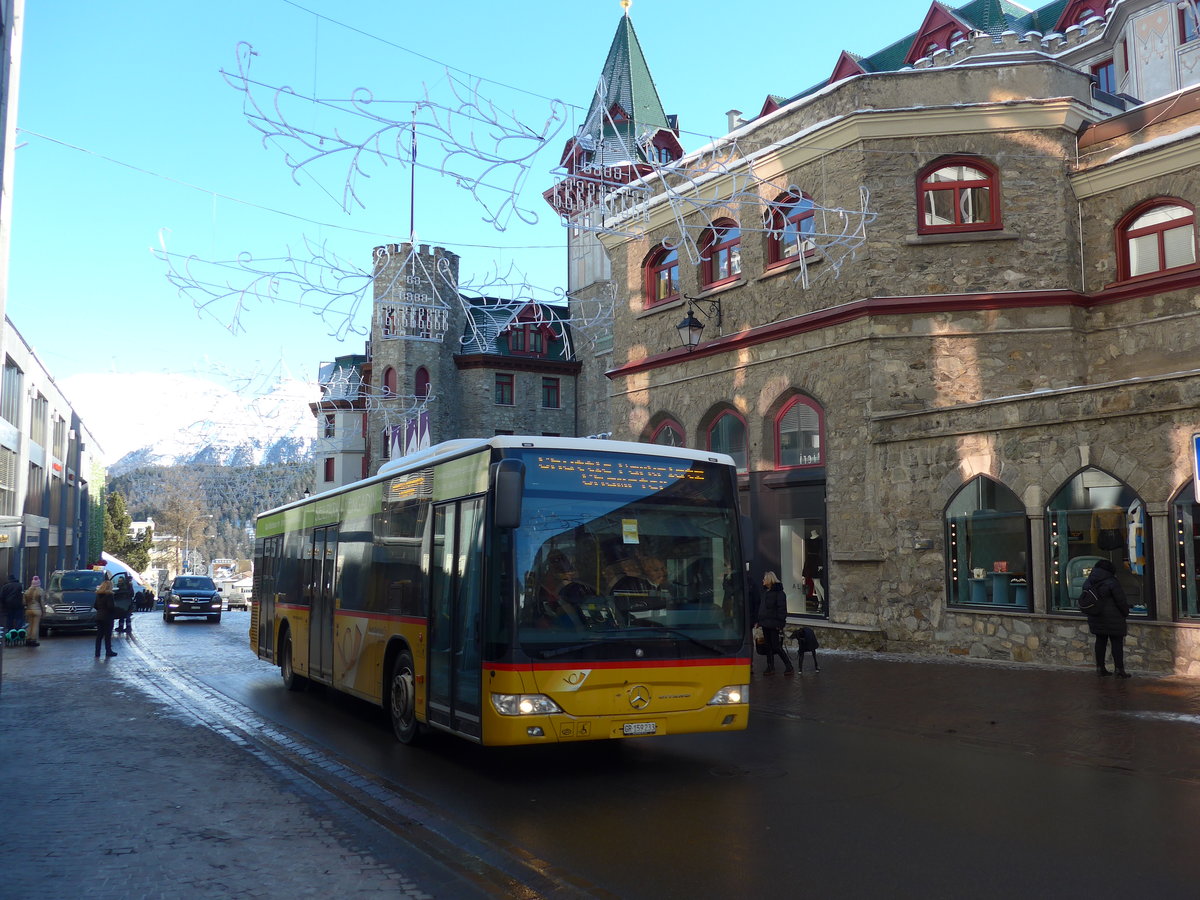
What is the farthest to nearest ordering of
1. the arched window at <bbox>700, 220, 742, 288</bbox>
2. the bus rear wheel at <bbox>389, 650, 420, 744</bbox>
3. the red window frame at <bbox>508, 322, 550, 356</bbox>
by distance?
the red window frame at <bbox>508, 322, 550, 356</bbox>, the arched window at <bbox>700, 220, 742, 288</bbox>, the bus rear wheel at <bbox>389, 650, 420, 744</bbox>

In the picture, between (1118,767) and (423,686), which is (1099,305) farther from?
(423,686)

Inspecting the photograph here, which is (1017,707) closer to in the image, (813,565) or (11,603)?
(813,565)

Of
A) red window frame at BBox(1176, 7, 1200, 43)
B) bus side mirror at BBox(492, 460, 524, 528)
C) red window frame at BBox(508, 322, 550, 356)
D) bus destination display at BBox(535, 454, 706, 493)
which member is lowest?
bus side mirror at BBox(492, 460, 524, 528)

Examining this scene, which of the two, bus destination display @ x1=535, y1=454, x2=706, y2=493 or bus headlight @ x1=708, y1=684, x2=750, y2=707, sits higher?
bus destination display @ x1=535, y1=454, x2=706, y2=493

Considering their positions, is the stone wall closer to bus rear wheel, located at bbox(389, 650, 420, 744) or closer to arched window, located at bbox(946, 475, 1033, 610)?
arched window, located at bbox(946, 475, 1033, 610)

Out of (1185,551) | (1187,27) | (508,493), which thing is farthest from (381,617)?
(1187,27)

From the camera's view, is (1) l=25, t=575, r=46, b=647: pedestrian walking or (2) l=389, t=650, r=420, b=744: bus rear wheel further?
(1) l=25, t=575, r=46, b=647: pedestrian walking

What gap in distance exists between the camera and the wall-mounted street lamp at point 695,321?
2306 cm

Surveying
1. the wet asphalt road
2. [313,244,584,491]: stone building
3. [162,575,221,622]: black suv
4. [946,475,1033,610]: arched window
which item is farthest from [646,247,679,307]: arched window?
Answer: [313,244,584,491]: stone building

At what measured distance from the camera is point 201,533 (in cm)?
9350

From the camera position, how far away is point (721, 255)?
77.8 feet

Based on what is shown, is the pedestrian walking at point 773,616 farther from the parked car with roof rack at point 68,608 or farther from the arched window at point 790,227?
the parked car with roof rack at point 68,608

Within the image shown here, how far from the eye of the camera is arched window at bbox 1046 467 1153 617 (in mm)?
15203

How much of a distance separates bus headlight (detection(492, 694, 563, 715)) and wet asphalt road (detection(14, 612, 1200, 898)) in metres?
0.62
